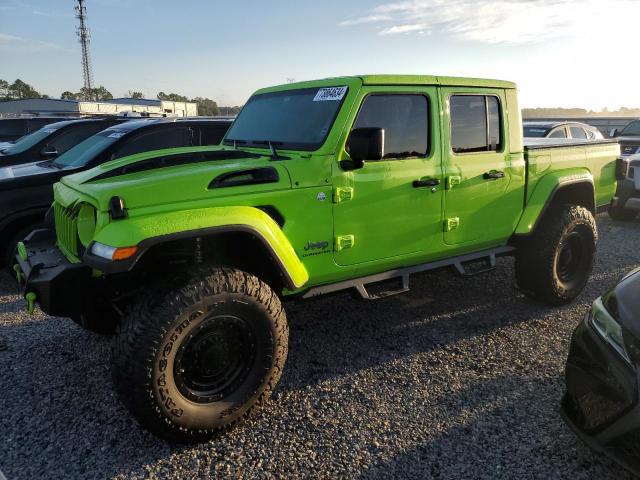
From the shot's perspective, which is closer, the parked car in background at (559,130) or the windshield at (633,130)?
the parked car in background at (559,130)

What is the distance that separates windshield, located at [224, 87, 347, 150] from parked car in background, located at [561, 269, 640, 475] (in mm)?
1877

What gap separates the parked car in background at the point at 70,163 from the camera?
4.95 metres

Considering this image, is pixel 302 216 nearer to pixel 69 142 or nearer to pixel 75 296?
pixel 75 296

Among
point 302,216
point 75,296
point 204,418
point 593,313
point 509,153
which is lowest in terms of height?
point 204,418

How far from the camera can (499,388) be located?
325cm

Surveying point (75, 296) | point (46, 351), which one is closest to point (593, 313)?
point (75, 296)

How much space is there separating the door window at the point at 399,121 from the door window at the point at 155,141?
362cm

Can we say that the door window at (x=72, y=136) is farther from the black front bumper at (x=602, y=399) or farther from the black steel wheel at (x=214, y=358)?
the black front bumper at (x=602, y=399)

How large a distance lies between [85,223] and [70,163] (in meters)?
3.42

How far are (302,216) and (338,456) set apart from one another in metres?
1.36

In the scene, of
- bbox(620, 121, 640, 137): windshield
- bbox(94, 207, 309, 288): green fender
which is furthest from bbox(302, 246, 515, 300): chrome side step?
bbox(620, 121, 640, 137): windshield

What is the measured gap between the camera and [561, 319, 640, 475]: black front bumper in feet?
6.88

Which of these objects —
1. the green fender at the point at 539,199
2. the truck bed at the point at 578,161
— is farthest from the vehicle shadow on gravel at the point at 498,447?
the truck bed at the point at 578,161

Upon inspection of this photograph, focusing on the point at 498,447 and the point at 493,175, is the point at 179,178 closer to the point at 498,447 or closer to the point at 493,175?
the point at 498,447
